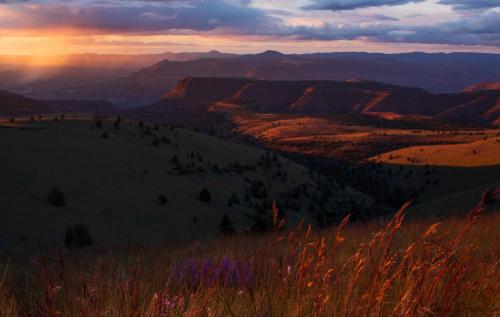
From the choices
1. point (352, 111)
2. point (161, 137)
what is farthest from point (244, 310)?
point (352, 111)

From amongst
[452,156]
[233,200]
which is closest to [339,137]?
[452,156]

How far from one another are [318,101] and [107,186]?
5462 inches

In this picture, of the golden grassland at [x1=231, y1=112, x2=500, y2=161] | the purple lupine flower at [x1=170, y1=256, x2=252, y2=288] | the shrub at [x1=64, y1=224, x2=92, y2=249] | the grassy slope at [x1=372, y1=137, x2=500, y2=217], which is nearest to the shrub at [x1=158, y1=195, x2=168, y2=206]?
the shrub at [x1=64, y1=224, x2=92, y2=249]

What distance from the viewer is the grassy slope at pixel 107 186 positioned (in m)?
20.3

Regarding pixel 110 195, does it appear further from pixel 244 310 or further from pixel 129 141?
pixel 244 310

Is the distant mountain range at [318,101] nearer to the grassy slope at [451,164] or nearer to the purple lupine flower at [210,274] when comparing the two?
the grassy slope at [451,164]

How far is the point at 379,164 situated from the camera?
6119cm

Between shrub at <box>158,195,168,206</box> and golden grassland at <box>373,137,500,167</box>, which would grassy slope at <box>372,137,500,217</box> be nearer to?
golden grassland at <box>373,137,500,167</box>

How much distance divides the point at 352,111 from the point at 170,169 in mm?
126300

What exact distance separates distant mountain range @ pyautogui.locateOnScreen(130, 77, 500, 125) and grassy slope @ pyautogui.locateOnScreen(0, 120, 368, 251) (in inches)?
3547

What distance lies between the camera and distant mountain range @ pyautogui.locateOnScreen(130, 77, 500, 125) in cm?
14050

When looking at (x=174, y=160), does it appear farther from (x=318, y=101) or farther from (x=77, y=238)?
(x=318, y=101)

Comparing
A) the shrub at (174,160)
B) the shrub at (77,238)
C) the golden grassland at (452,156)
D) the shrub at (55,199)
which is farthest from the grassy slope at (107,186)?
the golden grassland at (452,156)

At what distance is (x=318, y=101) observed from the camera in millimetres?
160750
